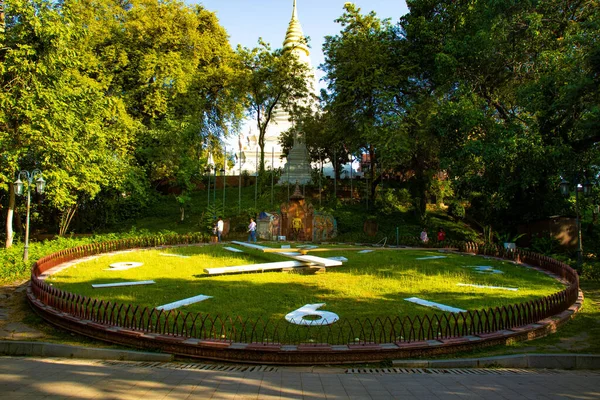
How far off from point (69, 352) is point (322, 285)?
6.77 meters

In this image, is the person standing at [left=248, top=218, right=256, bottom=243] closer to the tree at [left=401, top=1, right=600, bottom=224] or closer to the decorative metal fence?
the tree at [left=401, top=1, right=600, bottom=224]

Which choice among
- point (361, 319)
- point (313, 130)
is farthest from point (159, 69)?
point (361, 319)

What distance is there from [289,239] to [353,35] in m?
14.0

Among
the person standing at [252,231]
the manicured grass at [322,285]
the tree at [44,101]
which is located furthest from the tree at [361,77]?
the tree at [44,101]

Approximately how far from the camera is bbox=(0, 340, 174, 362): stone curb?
7.01m

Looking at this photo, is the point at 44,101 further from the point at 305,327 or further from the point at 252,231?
the point at 305,327

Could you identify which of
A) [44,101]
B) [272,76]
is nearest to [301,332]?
[44,101]

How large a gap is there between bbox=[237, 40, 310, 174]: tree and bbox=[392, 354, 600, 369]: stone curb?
2749cm

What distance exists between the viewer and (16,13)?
17828 mm

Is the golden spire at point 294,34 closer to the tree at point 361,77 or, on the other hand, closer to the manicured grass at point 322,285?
the tree at point 361,77

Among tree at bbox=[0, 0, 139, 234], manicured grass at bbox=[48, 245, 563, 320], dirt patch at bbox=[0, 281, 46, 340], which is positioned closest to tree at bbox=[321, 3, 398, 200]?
manicured grass at bbox=[48, 245, 563, 320]

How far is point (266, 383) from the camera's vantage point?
557 cm

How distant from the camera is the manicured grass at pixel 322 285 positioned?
9.66 meters

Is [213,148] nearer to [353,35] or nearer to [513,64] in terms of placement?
[353,35]
